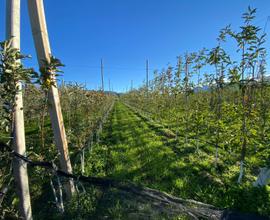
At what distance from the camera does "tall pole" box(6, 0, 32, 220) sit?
2041 mm

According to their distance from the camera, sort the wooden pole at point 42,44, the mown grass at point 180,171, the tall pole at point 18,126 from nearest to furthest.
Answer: the tall pole at point 18,126 < the wooden pole at point 42,44 < the mown grass at point 180,171

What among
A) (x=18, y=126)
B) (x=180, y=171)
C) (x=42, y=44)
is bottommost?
(x=180, y=171)

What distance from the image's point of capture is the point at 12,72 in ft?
6.30

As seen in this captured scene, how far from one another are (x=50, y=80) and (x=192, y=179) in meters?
3.44

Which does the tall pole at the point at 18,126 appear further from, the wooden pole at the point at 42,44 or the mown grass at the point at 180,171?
the mown grass at the point at 180,171

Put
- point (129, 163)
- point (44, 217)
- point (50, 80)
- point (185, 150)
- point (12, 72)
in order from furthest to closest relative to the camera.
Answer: point (185, 150) < point (129, 163) < point (44, 217) < point (50, 80) < point (12, 72)

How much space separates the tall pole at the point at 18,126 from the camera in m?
2.04

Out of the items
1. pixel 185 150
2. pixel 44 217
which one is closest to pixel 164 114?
pixel 185 150

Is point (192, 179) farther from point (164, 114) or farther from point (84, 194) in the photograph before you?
point (164, 114)

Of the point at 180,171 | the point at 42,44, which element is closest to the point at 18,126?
the point at 42,44

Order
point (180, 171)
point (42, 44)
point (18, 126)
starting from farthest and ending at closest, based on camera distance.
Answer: point (180, 171) < point (42, 44) < point (18, 126)

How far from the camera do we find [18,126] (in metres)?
2.15

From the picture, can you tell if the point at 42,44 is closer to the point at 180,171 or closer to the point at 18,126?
the point at 18,126

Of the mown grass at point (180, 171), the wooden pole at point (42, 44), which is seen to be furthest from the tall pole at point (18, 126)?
the mown grass at point (180, 171)
